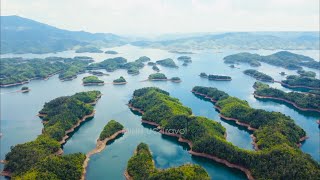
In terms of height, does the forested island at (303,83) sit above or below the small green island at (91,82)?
below

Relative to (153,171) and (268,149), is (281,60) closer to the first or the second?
(268,149)

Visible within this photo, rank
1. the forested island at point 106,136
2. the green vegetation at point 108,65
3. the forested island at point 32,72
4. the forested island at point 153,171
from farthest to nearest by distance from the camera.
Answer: the green vegetation at point 108,65
the forested island at point 32,72
the forested island at point 106,136
the forested island at point 153,171

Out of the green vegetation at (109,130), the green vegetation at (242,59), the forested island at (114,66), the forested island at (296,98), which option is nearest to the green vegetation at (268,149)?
the green vegetation at (109,130)

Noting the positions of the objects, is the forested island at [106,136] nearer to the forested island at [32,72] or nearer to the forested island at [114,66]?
the forested island at [32,72]

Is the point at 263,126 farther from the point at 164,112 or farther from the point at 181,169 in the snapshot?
the point at 181,169

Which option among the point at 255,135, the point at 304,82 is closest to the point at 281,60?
the point at 304,82

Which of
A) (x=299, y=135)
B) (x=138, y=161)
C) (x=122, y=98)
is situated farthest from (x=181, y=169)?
(x=122, y=98)
